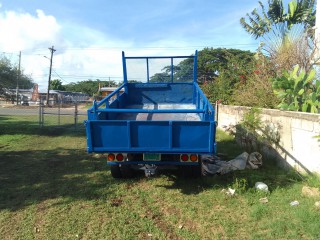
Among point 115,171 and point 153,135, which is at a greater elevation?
point 153,135

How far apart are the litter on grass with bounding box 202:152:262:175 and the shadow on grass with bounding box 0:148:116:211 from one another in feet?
6.61

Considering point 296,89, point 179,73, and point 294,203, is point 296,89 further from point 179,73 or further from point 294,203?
point 179,73

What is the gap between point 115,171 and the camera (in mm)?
6117

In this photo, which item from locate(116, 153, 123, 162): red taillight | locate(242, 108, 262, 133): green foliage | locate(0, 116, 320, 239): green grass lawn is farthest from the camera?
locate(242, 108, 262, 133): green foliage

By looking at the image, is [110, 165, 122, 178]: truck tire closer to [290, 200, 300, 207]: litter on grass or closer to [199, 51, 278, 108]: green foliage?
[290, 200, 300, 207]: litter on grass

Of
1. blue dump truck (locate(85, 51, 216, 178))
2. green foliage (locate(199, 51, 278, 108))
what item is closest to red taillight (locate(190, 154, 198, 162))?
blue dump truck (locate(85, 51, 216, 178))

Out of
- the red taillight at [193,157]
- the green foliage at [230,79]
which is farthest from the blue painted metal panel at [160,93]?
the green foliage at [230,79]

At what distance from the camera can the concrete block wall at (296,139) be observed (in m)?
5.39

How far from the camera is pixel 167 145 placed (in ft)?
16.4

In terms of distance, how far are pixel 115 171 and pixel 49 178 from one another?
1.36 m

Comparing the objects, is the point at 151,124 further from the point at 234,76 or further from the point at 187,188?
the point at 234,76

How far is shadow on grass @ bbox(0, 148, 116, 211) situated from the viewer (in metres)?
5.21

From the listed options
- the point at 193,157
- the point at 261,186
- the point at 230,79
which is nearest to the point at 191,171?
the point at 193,157

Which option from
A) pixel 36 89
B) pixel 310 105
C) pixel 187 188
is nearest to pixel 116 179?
pixel 187 188
